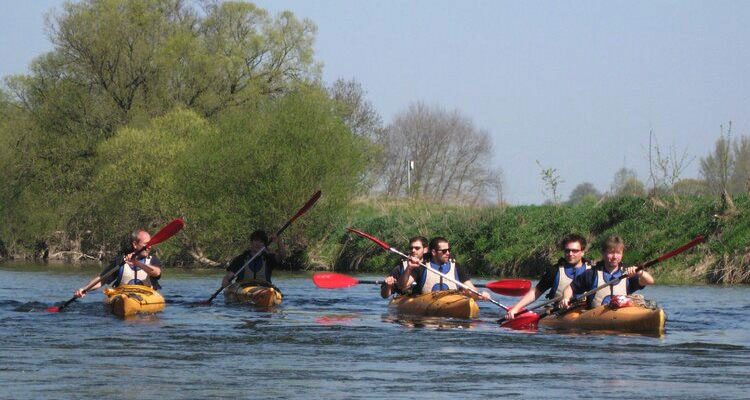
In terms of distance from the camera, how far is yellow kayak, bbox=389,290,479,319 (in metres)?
14.1

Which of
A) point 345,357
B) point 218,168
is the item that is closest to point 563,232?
point 218,168

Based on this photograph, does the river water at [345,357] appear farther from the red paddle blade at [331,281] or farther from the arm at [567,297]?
the red paddle blade at [331,281]

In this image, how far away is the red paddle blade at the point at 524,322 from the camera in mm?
13039

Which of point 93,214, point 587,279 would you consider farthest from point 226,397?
point 93,214

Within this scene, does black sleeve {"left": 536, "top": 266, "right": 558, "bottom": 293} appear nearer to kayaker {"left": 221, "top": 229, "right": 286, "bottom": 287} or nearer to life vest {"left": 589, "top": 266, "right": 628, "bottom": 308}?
life vest {"left": 589, "top": 266, "right": 628, "bottom": 308}

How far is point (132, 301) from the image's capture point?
1426 centimetres

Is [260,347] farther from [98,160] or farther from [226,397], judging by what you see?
[98,160]

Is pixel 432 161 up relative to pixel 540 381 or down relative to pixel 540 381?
up

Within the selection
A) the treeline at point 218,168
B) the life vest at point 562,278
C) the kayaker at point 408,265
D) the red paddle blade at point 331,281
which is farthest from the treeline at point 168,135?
the life vest at point 562,278

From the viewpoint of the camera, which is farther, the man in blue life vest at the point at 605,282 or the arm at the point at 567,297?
the arm at the point at 567,297

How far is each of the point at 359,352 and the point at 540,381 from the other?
2.34 meters

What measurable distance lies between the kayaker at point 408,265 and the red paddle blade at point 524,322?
1654 mm

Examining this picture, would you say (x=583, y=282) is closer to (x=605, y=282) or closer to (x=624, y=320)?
(x=605, y=282)

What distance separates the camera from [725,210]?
23.9 m
